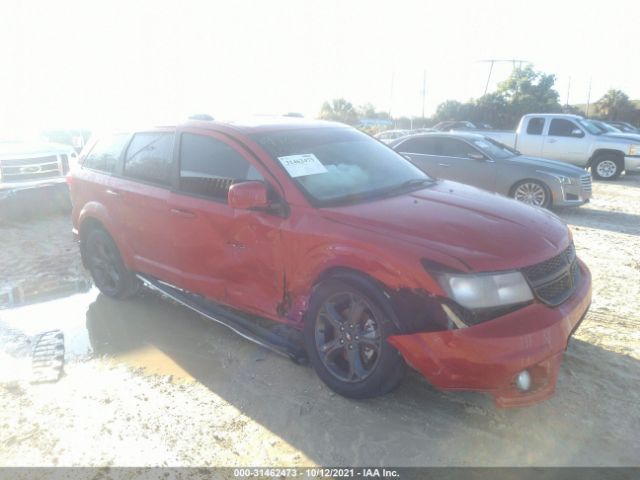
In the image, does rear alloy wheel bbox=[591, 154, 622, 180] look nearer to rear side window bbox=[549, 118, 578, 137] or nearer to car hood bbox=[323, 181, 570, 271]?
rear side window bbox=[549, 118, 578, 137]

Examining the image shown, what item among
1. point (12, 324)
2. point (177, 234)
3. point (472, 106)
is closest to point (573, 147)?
point (177, 234)

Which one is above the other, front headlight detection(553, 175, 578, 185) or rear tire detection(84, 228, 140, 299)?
front headlight detection(553, 175, 578, 185)

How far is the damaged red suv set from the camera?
2682mm

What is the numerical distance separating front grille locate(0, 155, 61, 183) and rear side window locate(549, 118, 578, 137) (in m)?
12.2

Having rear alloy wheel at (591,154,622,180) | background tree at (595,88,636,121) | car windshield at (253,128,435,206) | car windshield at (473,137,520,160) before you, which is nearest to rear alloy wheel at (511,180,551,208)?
car windshield at (473,137,520,160)

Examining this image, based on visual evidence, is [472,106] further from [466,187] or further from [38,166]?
[466,187]

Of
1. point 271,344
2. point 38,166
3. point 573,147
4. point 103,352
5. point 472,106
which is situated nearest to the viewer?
point 271,344

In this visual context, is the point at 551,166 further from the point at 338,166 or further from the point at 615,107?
the point at 615,107

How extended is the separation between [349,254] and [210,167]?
59.8 inches

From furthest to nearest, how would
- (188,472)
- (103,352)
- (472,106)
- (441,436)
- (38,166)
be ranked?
(472,106) < (38,166) < (103,352) < (441,436) < (188,472)

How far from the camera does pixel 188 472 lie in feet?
8.73


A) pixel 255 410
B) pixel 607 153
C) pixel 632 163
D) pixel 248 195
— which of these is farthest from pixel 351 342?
pixel 632 163

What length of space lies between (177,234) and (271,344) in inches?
49.0

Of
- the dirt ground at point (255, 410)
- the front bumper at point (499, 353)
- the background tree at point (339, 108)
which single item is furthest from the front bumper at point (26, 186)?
the background tree at point (339, 108)
